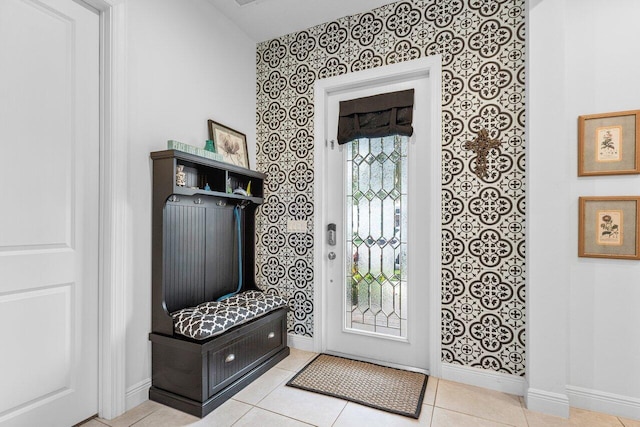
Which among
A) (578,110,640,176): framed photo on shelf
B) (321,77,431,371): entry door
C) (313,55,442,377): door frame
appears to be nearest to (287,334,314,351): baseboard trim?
(313,55,442,377): door frame

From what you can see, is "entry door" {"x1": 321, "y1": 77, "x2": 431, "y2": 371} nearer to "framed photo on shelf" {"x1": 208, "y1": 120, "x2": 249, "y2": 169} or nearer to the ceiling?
the ceiling

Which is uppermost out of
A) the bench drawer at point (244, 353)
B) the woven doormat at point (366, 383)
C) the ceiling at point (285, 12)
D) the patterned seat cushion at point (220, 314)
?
the ceiling at point (285, 12)

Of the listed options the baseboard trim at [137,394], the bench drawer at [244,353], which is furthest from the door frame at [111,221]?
the bench drawer at [244,353]

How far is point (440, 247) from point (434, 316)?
503 millimetres

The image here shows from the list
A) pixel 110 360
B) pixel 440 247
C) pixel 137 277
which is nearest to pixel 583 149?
pixel 440 247

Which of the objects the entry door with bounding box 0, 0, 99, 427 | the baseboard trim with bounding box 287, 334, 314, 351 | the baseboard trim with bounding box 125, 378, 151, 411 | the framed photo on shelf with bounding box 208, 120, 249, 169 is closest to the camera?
the entry door with bounding box 0, 0, 99, 427

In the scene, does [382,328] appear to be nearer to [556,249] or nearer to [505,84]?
[556,249]

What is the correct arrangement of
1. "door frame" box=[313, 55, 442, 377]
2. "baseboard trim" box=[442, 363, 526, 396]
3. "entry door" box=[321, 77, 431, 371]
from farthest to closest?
"entry door" box=[321, 77, 431, 371] → "door frame" box=[313, 55, 442, 377] → "baseboard trim" box=[442, 363, 526, 396]

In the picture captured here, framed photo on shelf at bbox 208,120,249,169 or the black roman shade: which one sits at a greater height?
the black roman shade

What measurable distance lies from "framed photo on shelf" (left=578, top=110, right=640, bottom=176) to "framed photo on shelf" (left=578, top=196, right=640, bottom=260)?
18 centimetres

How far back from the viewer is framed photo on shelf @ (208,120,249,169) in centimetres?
252

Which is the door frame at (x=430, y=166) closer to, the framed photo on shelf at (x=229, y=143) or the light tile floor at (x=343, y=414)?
the light tile floor at (x=343, y=414)

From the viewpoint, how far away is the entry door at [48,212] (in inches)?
58.4

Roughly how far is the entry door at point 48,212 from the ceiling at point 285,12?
1.13 m
